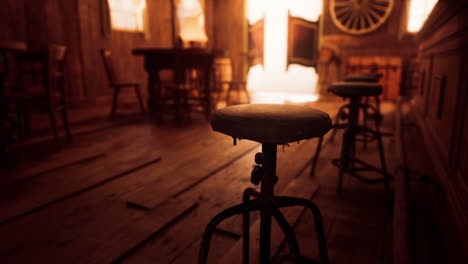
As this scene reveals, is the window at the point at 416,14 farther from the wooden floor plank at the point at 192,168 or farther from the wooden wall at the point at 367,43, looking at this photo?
the wooden floor plank at the point at 192,168

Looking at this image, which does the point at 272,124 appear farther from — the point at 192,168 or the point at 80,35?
the point at 80,35

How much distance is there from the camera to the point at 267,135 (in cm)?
79

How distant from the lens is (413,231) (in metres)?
1.46

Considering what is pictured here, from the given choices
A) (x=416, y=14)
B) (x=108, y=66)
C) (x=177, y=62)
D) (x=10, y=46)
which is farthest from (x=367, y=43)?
(x=10, y=46)

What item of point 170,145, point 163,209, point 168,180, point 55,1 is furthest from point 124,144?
point 55,1

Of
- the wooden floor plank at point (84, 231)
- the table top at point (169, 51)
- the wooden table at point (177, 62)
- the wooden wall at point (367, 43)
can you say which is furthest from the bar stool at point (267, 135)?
the wooden wall at point (367, 43)

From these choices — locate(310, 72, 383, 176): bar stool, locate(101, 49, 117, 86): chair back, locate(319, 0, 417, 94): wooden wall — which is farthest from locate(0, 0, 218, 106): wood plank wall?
locate(310, 72, 383, 176): bar stool

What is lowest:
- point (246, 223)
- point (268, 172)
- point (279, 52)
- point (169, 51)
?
point (246, 223)

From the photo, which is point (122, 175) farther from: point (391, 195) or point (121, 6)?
point (121, 6)

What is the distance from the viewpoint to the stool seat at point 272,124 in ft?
2.59

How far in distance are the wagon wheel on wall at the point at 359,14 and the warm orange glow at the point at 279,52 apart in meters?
0.62

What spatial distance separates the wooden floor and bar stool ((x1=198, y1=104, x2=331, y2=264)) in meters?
0.39

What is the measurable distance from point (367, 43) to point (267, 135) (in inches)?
269

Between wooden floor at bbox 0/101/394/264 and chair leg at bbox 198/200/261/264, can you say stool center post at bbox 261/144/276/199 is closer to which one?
chair leg at bbox 198/200/261/264
